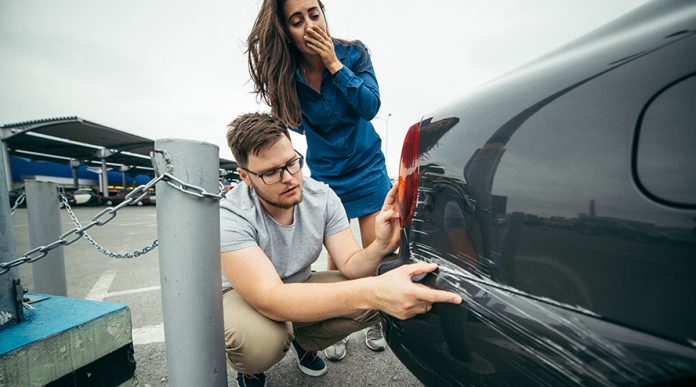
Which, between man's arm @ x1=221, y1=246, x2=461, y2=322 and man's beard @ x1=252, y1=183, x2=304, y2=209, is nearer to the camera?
man's arm @ x1=221, y1=246, x2=461, y2=322

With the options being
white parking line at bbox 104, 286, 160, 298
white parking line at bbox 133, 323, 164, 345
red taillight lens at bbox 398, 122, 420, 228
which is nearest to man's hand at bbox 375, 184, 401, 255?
red taillight lens at bbox 398, 122, 420, 228

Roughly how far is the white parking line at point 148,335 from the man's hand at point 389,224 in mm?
1584

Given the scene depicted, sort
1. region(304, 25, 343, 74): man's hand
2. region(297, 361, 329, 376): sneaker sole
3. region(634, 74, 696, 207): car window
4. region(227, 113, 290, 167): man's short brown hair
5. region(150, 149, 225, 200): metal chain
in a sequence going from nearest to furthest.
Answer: region(634, 74, 696, 207): car window → region(150, 149, 225, 200): metal chain → region(227, 113, 290, 167): man's short brown hair → region(304, 25, 343, 74): man's hand → region(297, 361, 329, 376): sneaker sole

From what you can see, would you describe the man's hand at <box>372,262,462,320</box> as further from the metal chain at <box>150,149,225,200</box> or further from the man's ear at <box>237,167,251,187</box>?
the man's ear at <box>237,167,251,187</box>

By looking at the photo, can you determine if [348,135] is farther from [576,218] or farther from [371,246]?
[576,218]

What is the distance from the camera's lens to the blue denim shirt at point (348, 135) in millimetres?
1604

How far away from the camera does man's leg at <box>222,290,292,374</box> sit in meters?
1.25

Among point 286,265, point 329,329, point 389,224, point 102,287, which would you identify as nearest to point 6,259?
point 286,265

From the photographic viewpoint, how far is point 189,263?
0.83 metres

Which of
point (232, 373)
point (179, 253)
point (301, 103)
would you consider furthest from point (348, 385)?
point (301, 103)

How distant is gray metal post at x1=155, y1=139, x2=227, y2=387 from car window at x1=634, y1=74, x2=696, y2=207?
0.96m

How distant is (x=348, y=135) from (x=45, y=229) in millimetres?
1821

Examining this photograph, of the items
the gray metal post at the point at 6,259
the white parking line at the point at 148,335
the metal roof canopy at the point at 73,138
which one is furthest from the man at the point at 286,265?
the metal roof canopy at the point at 73,138

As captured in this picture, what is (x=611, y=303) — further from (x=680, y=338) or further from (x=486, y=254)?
(x=486, y=254)
